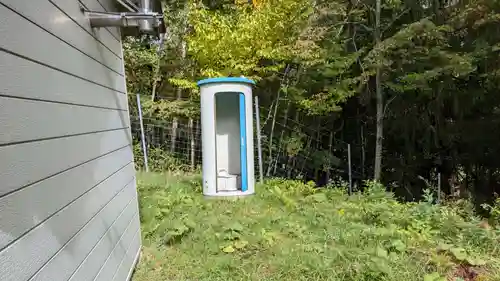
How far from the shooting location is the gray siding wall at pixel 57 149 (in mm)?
1100

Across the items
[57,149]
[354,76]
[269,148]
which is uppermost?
[354,76]

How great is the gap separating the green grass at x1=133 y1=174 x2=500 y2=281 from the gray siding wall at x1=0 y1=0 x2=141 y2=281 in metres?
0.72

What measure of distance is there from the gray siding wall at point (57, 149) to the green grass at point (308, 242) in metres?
0.72

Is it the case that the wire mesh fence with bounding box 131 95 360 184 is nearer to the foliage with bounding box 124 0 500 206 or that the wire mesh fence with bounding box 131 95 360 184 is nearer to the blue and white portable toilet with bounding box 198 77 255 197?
the foliage with bounding box 124 0 500 206

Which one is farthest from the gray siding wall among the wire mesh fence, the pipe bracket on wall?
the wire mesh fence

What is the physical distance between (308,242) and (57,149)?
217cm

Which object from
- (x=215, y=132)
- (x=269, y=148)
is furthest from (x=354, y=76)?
(x=215, y=132)

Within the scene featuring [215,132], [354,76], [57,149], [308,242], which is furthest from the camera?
[354,76]

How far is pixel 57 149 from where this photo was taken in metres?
1.45

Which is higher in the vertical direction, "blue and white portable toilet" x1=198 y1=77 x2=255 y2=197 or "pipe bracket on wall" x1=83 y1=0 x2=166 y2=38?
"pipe bracket on wall" x1=83 y1=0 x2=166 y2=38

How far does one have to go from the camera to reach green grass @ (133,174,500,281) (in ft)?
8.68

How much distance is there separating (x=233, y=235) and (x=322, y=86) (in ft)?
15.3

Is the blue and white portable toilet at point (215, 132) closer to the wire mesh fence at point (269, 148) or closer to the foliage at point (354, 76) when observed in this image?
the foliage at point (354, 76)

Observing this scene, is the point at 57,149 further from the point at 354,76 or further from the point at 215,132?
the point at 354,76
